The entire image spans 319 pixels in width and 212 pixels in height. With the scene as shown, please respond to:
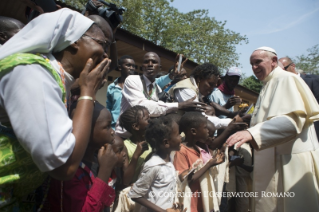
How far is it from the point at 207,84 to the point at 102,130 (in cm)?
306

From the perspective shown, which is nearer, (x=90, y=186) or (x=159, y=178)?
(x=90, y=186)

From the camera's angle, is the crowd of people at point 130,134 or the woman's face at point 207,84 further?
the woman's face at point 207,84

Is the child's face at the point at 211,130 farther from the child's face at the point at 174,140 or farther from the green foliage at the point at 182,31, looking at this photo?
the green foliage at the point at 182,31

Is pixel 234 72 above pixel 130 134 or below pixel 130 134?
above

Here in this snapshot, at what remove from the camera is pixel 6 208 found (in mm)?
1385

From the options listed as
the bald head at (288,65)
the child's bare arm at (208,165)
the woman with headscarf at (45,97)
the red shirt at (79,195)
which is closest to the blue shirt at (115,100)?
the child's bare arm at (208,165)

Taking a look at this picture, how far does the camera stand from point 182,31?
73.1 ft

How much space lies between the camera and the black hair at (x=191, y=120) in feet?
12.5

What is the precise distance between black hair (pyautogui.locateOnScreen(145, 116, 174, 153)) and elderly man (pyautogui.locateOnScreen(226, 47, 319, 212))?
0.78m

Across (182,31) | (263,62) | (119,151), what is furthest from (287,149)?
(182,31)

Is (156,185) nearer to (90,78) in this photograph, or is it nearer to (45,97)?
(90,78)

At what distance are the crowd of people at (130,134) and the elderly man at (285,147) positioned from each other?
0.04 feet

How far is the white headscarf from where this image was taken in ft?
4.43

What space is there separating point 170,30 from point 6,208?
72.9 ft
